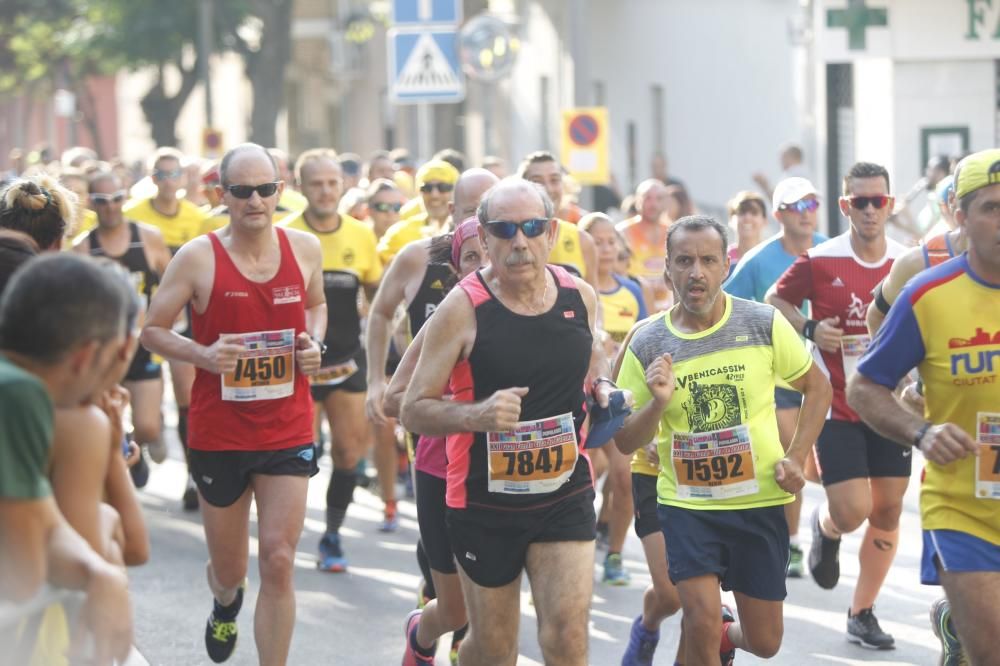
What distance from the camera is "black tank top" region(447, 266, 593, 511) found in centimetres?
602

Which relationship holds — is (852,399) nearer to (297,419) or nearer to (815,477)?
(297,419)

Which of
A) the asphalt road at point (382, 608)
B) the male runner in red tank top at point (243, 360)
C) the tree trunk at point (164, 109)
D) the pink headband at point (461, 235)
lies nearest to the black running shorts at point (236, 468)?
the male runner in red tank top at point (243, 360)

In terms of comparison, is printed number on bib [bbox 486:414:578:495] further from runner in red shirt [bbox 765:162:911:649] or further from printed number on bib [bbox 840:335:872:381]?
printed number on bib [bbox 840:335:872:381]

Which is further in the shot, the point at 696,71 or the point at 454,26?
the point at 696,71

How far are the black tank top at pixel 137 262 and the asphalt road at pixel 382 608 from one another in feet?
5.04

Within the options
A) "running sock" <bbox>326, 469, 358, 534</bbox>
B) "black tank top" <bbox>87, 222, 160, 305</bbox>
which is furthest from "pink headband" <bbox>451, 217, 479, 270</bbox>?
"black tank top" <bbox>87, 222, 160, 305</bbox>

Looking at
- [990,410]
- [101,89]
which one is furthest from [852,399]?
[101,89]

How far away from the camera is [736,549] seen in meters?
6.45

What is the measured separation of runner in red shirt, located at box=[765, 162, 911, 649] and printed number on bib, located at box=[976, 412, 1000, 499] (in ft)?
9.62

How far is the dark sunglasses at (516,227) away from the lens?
19.8 ft

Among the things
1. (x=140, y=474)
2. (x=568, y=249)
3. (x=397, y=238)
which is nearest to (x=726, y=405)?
(x=568, y=249)

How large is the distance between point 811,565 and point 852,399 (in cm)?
343

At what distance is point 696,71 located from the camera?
32062mm

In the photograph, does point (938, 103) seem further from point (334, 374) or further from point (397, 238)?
point (334, 374)
